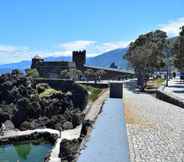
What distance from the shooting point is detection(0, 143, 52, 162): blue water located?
2440cm

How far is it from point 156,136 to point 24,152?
41.4ft

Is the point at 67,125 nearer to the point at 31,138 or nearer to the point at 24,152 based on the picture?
the point at 31,138

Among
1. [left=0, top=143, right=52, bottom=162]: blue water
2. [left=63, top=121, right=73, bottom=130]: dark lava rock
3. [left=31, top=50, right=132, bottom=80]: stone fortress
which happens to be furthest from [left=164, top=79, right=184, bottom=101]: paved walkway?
[left=31, top=50, right=132, bottom=80]: stone fortress

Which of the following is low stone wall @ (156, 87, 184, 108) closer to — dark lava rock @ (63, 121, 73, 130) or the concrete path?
dark lava rock @ (63, 121, 73, 130)

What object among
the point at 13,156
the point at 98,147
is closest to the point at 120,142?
the point at 98,147

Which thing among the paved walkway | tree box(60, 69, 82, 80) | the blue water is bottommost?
the blue water

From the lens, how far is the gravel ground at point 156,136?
12.1 meters

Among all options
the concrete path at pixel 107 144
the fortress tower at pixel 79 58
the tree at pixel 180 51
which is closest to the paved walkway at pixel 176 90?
the tree at pixel 180 51

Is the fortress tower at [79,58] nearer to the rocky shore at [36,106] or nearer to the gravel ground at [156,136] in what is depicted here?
the rocky shore at [36,106]

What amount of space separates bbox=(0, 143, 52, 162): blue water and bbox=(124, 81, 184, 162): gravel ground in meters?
5.96

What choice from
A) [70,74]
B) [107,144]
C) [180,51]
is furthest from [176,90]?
[70,74]

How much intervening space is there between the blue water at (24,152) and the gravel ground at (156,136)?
19.6ft

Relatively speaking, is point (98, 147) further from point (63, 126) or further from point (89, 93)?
point (89, 93)

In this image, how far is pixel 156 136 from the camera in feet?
50.4
